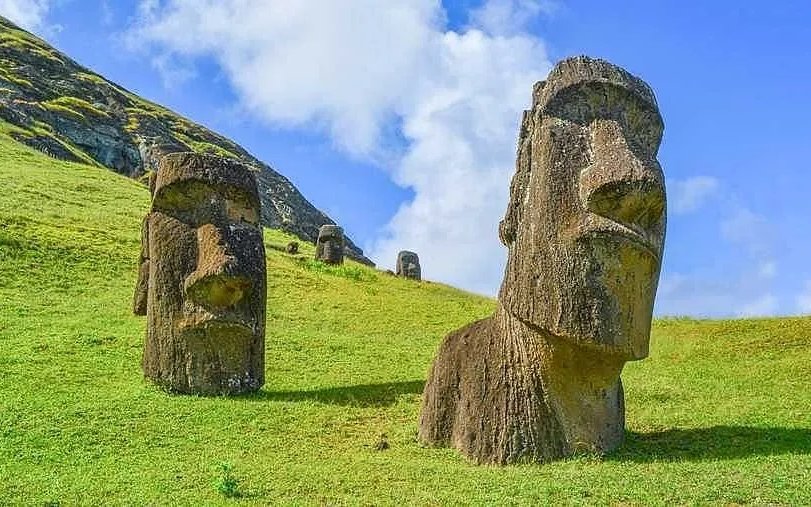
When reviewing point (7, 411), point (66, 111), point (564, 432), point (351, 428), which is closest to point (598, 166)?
point (564, 432)

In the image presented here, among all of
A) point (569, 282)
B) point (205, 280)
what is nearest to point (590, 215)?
point (569, 282)

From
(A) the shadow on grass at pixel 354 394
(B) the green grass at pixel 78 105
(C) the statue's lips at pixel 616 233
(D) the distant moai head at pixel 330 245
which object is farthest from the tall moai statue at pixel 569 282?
(B) the green grass at pixel 78 105

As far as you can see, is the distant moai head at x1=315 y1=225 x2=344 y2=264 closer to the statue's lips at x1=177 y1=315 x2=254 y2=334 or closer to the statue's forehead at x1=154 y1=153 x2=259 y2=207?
the statue's forehead at x1=154 y1=153 x2=259 y2=207

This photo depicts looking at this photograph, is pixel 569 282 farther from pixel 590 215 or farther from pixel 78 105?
pixel 78 105

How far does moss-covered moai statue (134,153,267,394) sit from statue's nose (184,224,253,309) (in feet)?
0.04

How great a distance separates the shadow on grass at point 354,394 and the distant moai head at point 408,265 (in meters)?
22.7

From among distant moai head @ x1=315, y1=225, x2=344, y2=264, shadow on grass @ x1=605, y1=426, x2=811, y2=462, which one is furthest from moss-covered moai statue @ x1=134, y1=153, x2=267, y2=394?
distant moai head @ x1=315, y1=225, x2=344, y2=264

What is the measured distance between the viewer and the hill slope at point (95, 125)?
60.0 metres

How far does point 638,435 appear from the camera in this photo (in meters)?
10.0

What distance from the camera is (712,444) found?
9453 millimetres

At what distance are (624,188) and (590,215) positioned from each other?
38 cm

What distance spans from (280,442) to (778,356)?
360 inches

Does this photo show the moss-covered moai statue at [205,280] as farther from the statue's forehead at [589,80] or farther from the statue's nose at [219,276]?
the statue's forehead at [589,80]

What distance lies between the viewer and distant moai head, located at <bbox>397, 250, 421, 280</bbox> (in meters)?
36.6
